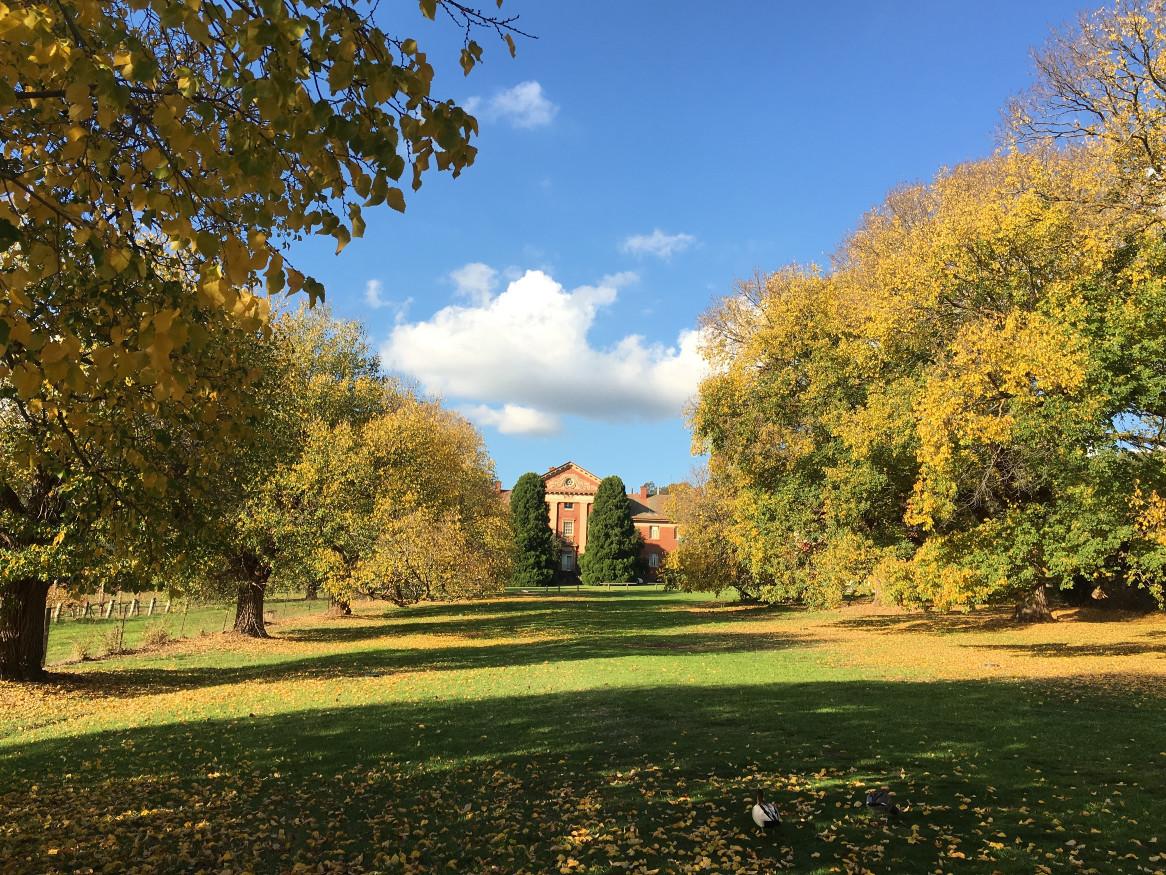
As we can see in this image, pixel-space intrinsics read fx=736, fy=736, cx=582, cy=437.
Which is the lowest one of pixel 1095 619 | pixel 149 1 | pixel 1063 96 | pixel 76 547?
pixel 1095 619

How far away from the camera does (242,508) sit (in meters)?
21.7

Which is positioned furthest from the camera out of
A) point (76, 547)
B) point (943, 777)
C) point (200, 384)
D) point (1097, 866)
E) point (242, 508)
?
point (242, 508)

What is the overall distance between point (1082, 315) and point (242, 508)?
2189cm

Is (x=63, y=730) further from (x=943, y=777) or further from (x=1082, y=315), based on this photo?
(x=1082, y=315)

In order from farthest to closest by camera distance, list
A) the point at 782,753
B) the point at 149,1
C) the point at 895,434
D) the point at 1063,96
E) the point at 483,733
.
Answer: the point at 895,434
the point at 1063,96
the point at 483,733
the point at 782,753
the point at 149,1

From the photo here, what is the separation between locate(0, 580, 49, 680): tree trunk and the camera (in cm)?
1407

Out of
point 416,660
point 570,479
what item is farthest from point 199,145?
point 570,479

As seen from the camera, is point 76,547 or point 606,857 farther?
point 76,547

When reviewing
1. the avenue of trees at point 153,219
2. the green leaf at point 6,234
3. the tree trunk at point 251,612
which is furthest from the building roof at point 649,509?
the green leaf at point 6,234

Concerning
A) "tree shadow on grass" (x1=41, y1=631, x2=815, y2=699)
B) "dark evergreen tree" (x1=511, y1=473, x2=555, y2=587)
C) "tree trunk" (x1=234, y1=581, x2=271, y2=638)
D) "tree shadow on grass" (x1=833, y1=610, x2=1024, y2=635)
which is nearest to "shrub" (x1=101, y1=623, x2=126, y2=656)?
"tree shadow on grass" (x1=41, y1=631, x2=815, y2=699)

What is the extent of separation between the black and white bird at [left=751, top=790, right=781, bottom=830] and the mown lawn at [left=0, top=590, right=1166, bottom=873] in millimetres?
130

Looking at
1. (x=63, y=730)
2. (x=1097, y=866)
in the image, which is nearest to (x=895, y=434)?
(x=1097, y=866)

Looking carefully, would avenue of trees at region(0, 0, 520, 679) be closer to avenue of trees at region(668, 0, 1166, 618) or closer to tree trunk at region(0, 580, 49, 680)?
tree trunk at region(0, 580, 49, 680)

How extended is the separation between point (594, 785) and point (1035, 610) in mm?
23552
